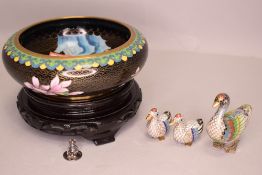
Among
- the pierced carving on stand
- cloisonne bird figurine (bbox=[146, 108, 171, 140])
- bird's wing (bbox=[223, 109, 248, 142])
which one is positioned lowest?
the pierced carving on stand

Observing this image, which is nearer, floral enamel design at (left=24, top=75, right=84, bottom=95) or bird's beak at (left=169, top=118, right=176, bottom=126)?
floral enamel design at (left=24, top=75, right=84, bottom=95)

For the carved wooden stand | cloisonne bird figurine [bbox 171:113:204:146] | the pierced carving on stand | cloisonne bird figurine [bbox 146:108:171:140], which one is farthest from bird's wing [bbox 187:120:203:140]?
the pierced carving on stand

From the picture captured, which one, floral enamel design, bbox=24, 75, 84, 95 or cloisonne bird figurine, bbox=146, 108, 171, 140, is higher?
floral enamel design, bbox=24, 75, 84, 95

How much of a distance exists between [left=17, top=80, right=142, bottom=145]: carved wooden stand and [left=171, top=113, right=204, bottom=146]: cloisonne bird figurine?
22cm

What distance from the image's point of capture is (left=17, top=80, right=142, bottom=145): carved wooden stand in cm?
182

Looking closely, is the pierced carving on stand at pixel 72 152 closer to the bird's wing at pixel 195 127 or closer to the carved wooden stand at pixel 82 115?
the carved wooden stand at pixel 82 115

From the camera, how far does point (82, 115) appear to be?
72.0 inches

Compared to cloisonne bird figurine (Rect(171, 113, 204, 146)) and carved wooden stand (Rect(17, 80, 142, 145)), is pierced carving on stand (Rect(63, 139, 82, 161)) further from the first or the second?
cloisonne bird figurine (Rect(171, 113, 204, 146))

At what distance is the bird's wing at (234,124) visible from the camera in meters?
1.79

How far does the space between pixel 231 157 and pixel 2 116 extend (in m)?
1.08

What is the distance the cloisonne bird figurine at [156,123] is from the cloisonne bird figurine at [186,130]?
0.04 m

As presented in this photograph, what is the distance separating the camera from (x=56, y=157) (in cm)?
184

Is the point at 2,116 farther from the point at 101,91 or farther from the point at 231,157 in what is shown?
the point at 231,157

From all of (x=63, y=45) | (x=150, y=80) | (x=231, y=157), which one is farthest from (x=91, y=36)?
(x=231, y=157)
